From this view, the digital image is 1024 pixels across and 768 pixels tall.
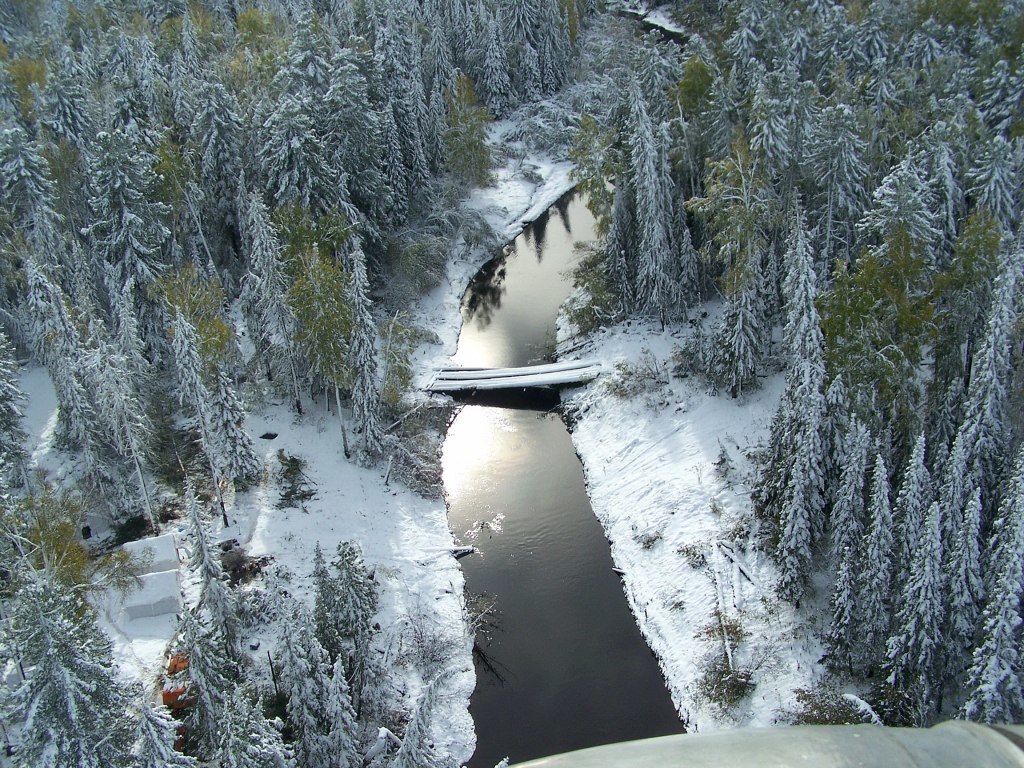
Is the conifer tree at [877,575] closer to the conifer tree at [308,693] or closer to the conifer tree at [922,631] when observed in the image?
the conifer tree at [922,631]

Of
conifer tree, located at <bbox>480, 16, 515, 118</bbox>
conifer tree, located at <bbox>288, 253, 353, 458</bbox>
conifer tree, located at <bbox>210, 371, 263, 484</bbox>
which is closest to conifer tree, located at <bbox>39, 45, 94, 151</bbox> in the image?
conifer tree, located at <bbox>288, 253, 353, 458</bbox>

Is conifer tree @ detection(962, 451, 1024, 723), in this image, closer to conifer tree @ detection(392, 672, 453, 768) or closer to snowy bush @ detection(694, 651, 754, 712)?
snowy bush @ detection(694, 651, 754, 712)

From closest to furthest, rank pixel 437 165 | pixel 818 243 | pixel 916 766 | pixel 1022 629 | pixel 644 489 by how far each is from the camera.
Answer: pixel 916 766 → pixel 1022 629 → pixel 644 489 → pixel 818 243 → pixel 437 165

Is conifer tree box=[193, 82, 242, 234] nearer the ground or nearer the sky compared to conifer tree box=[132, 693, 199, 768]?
nearer the sky

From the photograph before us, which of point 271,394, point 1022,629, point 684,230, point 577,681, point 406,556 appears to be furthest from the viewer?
point 684,230

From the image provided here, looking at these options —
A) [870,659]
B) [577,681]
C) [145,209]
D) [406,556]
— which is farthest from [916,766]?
[145,209]

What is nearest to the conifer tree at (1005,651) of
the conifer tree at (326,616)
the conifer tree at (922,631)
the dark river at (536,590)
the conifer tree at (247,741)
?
the conifer tree at (922,631)

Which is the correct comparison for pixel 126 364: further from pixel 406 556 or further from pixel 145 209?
pixel 406 556
